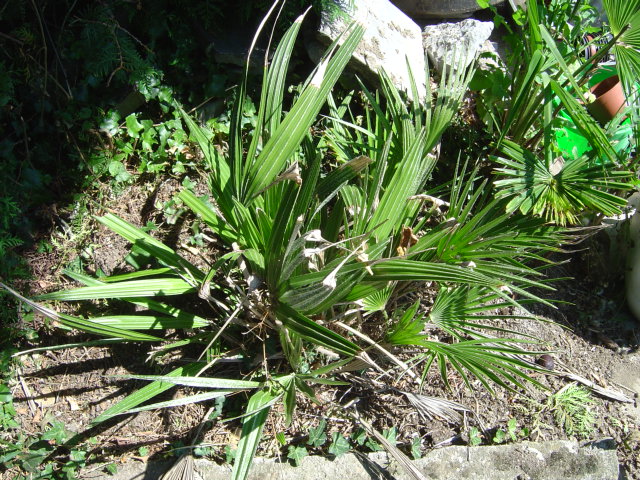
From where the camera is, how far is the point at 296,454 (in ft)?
7.44

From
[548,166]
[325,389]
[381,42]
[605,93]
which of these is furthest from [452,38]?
[325,389]

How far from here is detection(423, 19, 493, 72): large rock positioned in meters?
3.18

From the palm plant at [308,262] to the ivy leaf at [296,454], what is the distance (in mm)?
308

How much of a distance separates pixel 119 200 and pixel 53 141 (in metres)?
0.39

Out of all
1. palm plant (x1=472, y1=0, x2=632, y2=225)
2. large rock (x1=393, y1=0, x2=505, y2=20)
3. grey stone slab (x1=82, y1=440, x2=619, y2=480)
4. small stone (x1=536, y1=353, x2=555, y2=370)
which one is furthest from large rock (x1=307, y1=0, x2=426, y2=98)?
grey stone slab (x1=82, y1=440, x2=619, y2=480)

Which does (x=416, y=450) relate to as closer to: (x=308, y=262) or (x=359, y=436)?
(x=359, y=436)

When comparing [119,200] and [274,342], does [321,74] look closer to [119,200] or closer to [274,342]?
[274,342]

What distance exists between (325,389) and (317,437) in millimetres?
207

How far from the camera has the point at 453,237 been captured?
6.91 feet

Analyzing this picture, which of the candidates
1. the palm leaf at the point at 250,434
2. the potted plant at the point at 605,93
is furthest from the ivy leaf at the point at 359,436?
the potted plant at the point at 605,93

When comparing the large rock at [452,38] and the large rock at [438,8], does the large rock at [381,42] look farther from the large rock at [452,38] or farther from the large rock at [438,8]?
the large rock at [438,8]

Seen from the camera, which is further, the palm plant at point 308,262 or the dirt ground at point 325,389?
the dirt ground at point 325,389

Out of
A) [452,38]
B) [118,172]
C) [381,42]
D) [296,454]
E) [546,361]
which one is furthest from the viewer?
[452,38]

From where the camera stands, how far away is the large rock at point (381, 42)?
9.11 feet
